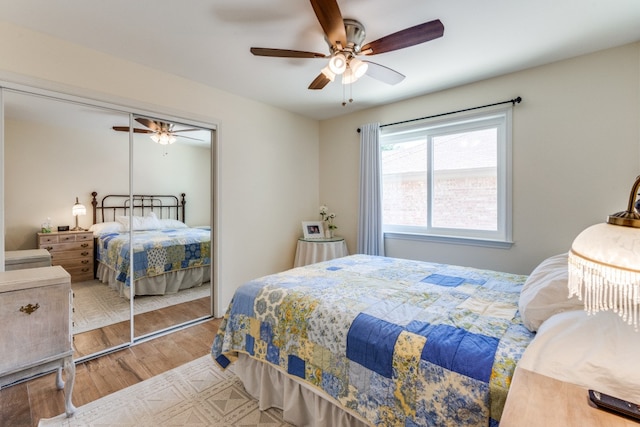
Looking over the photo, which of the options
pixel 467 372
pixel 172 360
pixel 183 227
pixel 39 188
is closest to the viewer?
pixel 467 372

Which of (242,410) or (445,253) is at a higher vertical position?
(445,253)

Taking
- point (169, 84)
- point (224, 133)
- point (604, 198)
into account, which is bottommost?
point (604, 198)

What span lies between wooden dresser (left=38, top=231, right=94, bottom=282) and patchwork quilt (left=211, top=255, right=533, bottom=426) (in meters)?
1.45

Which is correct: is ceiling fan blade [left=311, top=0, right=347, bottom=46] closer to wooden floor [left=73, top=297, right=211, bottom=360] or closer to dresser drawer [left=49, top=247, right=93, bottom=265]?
dresser drawer [left=49, top=247, right=93, bottom=265]

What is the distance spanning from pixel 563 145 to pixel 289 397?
2.95m

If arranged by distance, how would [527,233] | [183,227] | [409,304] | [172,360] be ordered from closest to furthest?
[409,304] < [172,360] < [527,233] < [183,227]

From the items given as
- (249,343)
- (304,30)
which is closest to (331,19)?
(304,30)

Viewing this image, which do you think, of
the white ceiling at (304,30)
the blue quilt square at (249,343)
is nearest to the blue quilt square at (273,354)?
the blue quilt square at (249,343)

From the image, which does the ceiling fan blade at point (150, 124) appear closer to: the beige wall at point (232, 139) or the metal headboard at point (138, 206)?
the beige wall at point (232, 139)

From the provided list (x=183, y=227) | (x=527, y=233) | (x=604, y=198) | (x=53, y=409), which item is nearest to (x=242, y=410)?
(x=53, y=409)

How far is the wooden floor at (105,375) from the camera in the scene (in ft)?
5.68

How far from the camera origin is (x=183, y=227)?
302cm

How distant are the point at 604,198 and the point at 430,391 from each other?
7.78ft

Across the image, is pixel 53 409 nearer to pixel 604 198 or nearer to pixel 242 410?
pixel 242 410
